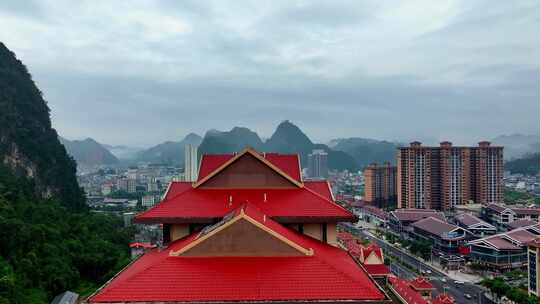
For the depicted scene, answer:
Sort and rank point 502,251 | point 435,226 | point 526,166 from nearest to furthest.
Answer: point 502,251, point 435,226, point 526,166

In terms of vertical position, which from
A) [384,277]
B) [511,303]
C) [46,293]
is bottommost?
[511,303]

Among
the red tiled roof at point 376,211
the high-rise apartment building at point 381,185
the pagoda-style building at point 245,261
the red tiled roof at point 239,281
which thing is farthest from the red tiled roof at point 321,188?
the high-rise apartment building at point 381,185

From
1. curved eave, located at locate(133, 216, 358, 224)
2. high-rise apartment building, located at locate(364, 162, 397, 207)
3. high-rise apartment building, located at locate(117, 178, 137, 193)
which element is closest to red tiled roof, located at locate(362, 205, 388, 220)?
high-rise apartment building, located at locate(364, 162, 397, 207)

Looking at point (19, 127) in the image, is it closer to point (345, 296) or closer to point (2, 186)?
point (2, 186)

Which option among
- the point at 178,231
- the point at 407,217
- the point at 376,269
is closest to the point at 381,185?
the point at 407,217

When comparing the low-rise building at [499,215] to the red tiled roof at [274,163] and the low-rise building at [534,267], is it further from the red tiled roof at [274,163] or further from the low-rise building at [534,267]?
the red tiled roof at [274,163]

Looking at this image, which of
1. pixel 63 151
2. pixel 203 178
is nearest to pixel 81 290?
pixel 203 178

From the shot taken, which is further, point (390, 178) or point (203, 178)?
point (390, 178)

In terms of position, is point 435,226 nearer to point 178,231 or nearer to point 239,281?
point 178,231
